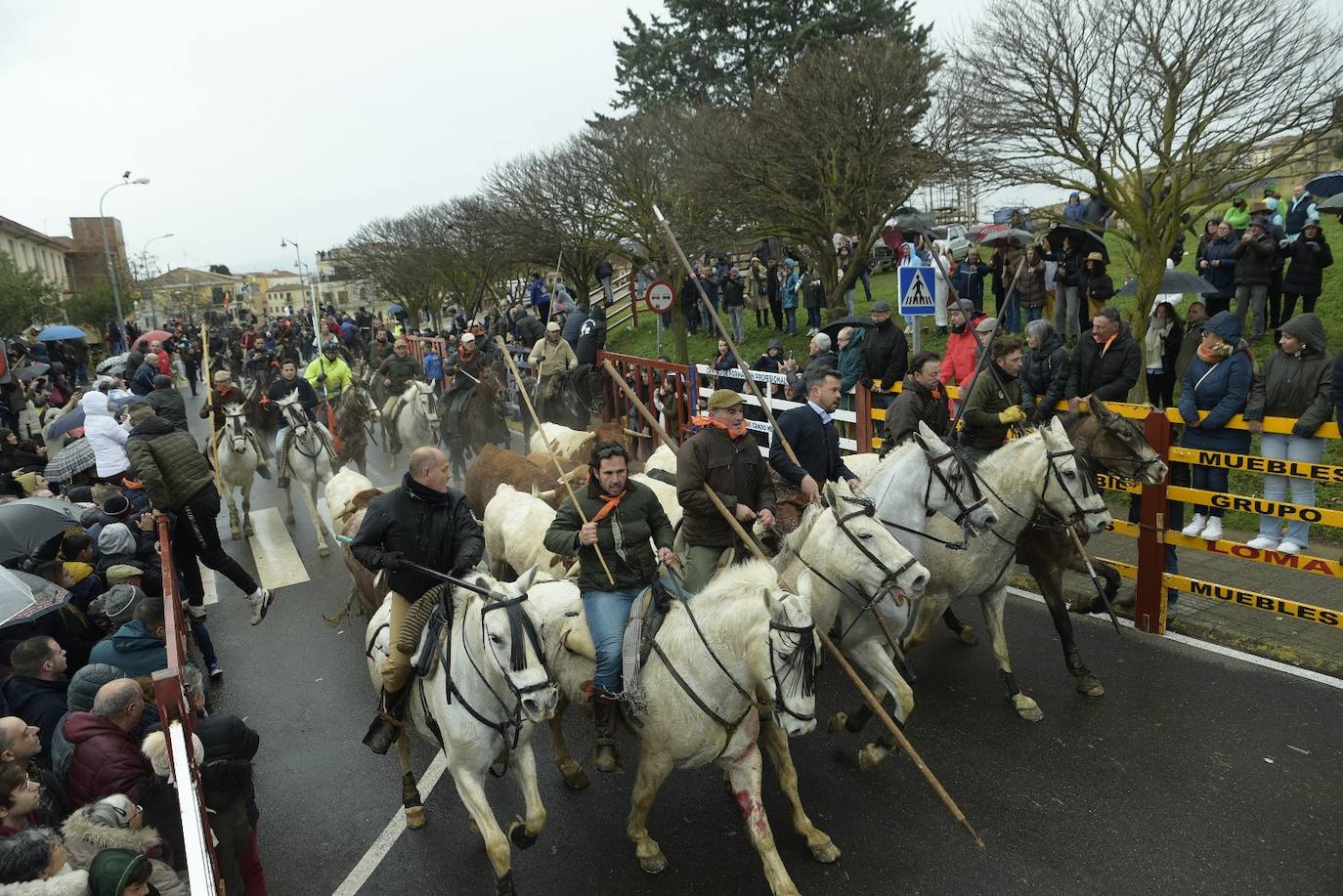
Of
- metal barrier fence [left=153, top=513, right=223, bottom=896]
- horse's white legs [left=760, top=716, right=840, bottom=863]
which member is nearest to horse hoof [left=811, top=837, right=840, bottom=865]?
horse's white legs [left=760, top=716, right=840, bottom=863]

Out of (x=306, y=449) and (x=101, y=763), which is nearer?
(x=101, y=763)

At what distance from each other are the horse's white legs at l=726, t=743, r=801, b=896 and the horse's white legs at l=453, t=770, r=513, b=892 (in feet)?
4.31

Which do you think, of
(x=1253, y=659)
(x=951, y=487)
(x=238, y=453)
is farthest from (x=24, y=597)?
(x=1253, y=659)

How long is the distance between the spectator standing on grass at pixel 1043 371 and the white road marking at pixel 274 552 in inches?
339

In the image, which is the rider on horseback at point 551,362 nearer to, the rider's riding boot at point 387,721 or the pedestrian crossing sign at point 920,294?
the pedestrian crossing sign at point 920,294

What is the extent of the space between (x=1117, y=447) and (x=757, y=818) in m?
4.17

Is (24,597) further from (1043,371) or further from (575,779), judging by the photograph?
(1043,371)

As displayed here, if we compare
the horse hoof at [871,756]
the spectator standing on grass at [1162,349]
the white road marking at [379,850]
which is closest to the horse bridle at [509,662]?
the white road marking at [379,850]

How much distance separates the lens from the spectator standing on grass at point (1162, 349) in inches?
454

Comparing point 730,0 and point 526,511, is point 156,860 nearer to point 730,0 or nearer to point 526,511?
point 526,511

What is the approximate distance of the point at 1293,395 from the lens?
7402mm

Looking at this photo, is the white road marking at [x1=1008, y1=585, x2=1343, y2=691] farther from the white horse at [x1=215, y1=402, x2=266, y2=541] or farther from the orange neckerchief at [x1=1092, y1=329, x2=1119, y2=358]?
the white horse at [x1=215, y1=402, x2=266, y2=541]

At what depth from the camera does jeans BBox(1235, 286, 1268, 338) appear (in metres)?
13.1

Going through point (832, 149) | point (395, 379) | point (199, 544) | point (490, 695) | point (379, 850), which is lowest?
point (379, 850)
